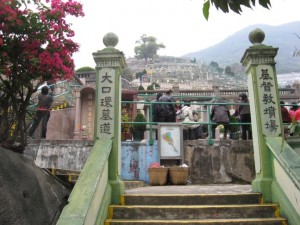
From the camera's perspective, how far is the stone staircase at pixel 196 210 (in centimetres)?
462

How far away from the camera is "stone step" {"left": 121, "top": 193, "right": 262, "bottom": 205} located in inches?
203

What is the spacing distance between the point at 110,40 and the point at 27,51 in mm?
1971

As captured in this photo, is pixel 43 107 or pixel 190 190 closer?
pixel 190 190

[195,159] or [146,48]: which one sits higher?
[146,48]

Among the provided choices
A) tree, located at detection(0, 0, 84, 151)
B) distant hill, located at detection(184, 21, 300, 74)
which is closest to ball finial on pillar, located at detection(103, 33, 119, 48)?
tree, located at detection(0, 0, 84, 151)

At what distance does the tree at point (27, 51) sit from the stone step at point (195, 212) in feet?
5.57

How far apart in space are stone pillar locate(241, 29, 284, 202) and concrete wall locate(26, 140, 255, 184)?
2513 millimetres

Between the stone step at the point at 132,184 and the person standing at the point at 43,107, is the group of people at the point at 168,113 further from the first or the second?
the person standing at the point at 43,107

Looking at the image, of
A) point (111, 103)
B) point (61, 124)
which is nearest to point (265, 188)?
point (111, 103)

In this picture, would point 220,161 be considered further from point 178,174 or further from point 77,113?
point 77,113

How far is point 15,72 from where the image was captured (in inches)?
164

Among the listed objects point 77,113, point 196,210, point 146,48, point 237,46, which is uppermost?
point 237,46

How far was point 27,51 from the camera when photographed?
413 centimetres

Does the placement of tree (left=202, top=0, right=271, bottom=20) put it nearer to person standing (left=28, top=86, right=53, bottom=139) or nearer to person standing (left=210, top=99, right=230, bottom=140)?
person standing (left=210, top=99, right=230, bottom=140)
